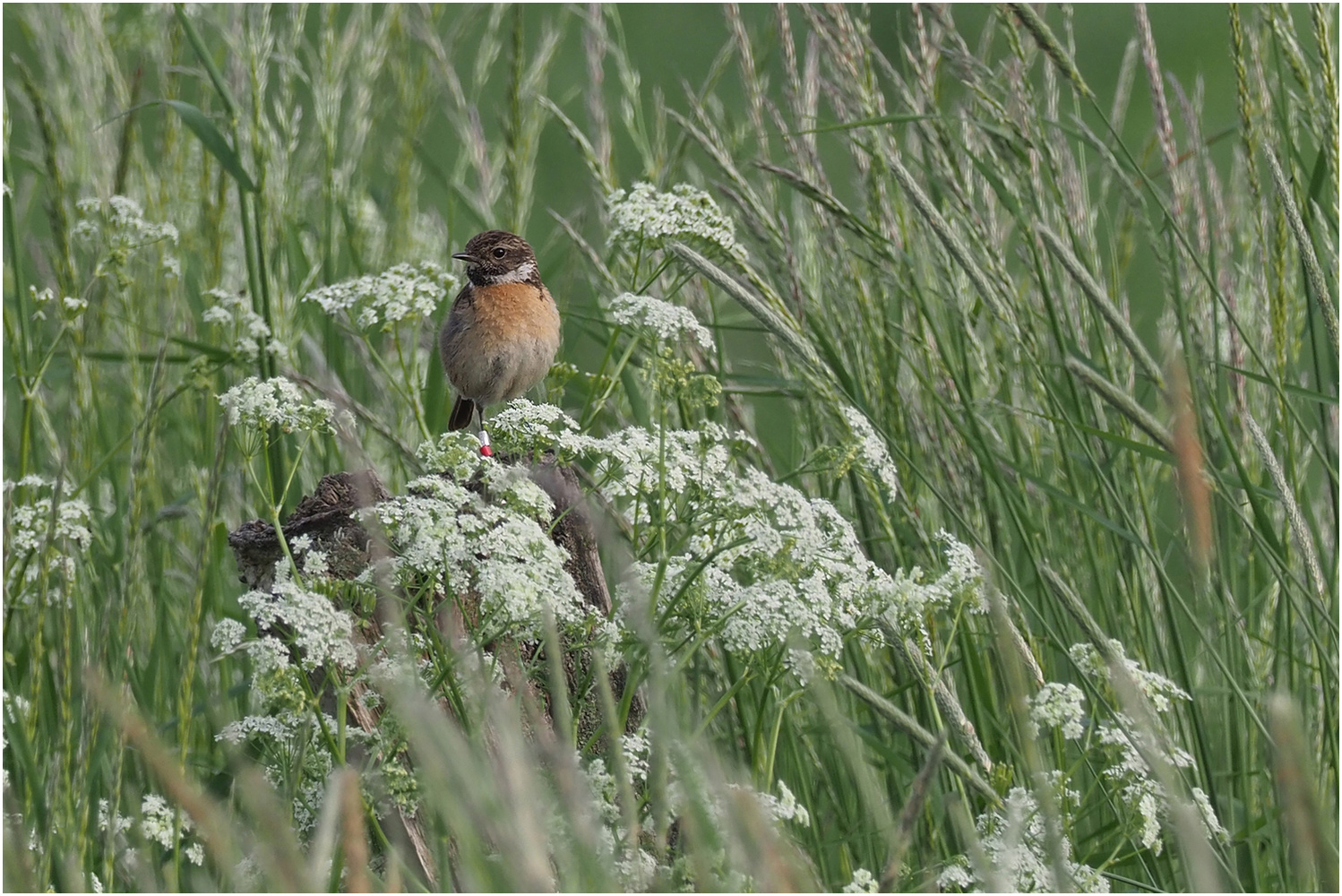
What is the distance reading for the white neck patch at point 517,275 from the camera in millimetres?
3773

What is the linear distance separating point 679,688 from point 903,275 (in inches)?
38.2

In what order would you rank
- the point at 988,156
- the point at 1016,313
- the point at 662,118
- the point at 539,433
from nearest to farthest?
the point at 539,433 < the point at 1016,313 < the point at 988,156 < the point at 662,118

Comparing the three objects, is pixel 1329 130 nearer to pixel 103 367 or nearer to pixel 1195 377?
pixel 1195 377

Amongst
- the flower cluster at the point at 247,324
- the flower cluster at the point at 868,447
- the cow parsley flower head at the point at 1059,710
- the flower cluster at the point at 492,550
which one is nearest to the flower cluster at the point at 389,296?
the flower cluster at the point at 247,324

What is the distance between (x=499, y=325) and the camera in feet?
11.8

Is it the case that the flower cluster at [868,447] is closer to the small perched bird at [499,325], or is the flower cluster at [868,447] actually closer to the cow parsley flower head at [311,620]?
the cow parsley flower head at [311,620]

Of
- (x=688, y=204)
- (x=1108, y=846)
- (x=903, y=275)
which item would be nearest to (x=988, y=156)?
(x=903, y=275)

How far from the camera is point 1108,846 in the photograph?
239 centimetres

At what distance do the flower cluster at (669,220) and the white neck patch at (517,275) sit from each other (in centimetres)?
138

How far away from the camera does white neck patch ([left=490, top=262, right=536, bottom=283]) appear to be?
12.4ft

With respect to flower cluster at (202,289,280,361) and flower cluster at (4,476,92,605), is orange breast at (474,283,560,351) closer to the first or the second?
flower cluster at (202,289,280,361)

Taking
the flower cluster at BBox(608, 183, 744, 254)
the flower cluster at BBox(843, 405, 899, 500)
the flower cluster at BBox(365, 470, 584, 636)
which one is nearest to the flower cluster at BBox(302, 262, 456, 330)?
the flower cluster at BBox(608, 183, 744, 254)

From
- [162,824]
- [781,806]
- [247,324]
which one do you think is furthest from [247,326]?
[781,806]

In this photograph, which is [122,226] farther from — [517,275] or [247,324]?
[517,275]
